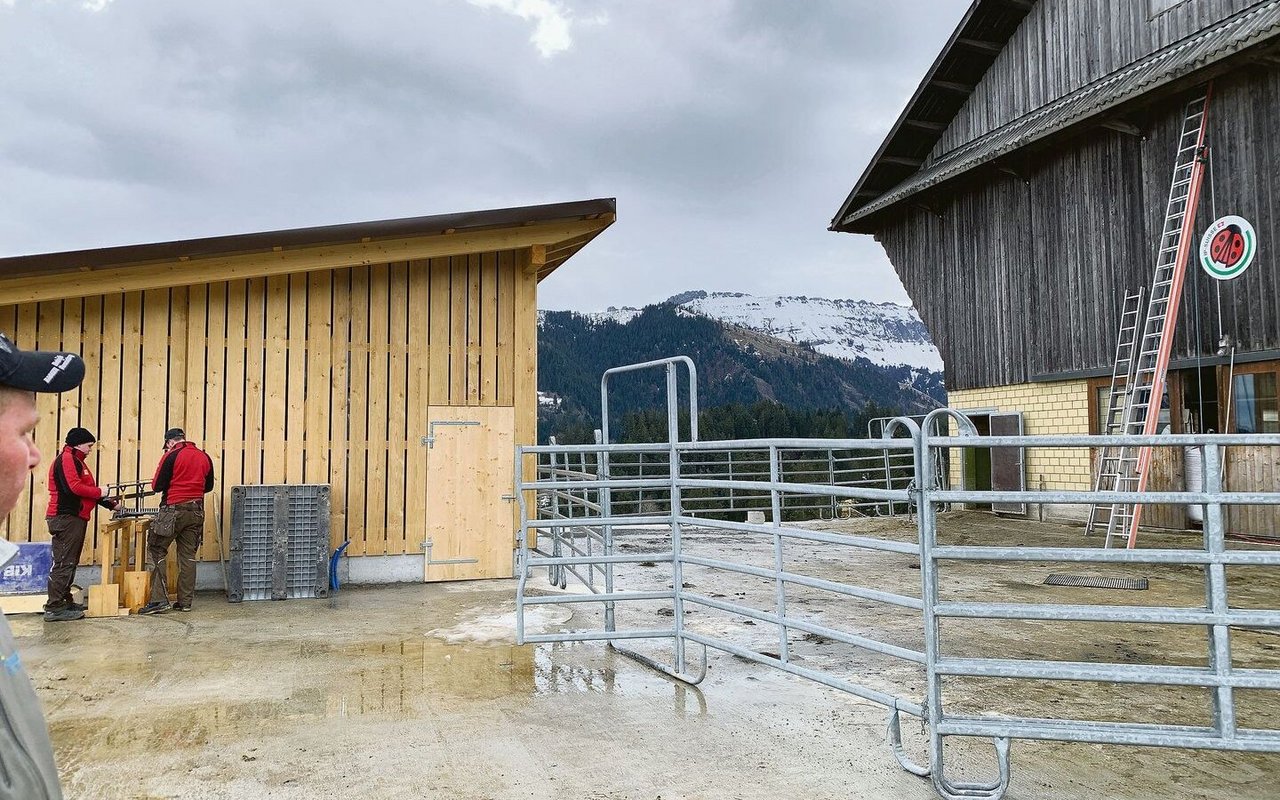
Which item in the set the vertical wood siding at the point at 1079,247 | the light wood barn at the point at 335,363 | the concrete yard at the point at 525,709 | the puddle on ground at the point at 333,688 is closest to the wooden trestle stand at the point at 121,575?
the concrete yard at the point at 525,709

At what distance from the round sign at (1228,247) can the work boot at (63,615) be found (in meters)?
14.9

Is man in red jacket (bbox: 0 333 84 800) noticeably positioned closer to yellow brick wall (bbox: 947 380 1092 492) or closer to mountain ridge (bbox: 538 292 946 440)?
yellow brick wall (bbox: 947 380 1092 492)

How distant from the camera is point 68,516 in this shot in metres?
8.24

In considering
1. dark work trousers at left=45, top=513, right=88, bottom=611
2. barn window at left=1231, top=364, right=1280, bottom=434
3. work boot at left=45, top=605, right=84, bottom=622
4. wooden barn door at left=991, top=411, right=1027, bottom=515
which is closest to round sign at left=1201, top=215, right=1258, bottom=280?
barn window at left=1231, top=364, right=1280, bottom=434

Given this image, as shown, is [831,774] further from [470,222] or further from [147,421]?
[147,421]

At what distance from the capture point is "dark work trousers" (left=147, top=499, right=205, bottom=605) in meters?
8.54

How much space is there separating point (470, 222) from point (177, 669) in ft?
18.5

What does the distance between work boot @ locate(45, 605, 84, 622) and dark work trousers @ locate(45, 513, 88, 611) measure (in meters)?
0.05

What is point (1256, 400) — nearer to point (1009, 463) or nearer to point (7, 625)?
point (1009, 463)

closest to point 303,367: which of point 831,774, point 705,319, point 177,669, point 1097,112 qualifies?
point 177,669

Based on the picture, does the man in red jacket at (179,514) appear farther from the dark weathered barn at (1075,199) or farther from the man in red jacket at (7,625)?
the dark weathered barn at (1075,199)

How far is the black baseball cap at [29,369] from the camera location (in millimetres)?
1703

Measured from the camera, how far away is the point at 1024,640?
270 inches

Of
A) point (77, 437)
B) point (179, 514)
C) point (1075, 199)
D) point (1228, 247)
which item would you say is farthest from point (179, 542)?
point (1075, 199)
